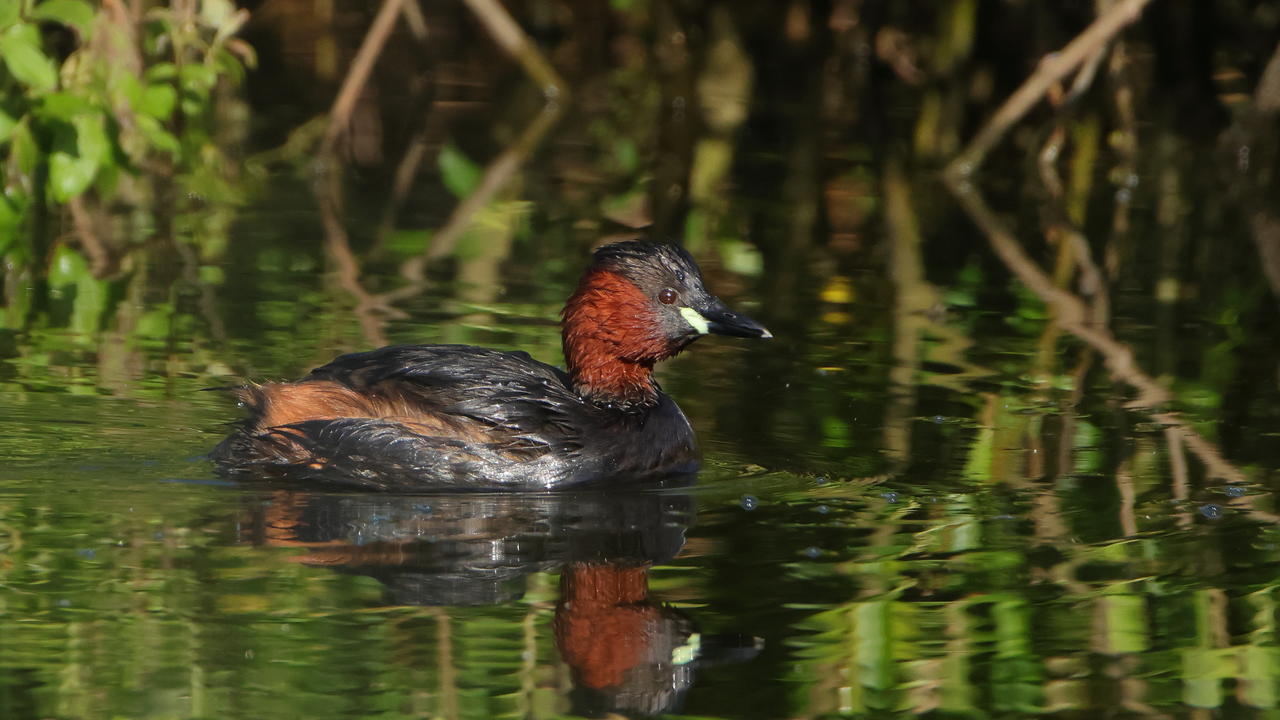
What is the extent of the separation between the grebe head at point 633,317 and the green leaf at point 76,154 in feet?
7.03

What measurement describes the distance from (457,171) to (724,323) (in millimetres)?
6452

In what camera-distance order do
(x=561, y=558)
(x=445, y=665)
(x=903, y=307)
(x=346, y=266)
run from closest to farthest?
(x=445, y=665) → (x=561, y=558) → (x=903, y=307) → (x=346, y=266)

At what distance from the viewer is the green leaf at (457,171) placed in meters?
12.9

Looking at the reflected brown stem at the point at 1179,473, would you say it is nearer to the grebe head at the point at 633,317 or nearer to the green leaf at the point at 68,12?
the grebe head at the point at 633,317

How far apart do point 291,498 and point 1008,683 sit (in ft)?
8.20

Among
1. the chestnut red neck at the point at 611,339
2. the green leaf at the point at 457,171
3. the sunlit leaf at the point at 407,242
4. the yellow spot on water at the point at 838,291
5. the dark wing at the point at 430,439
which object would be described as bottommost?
the dark wing at the point at 430,439

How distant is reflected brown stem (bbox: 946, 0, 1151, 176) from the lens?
Result: 39.6 feet

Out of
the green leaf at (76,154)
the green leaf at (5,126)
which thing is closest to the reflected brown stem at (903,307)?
the green leaf at (76,154)

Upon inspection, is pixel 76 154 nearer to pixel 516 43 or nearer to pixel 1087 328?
pixel 1087 328

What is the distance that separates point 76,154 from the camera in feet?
26.9

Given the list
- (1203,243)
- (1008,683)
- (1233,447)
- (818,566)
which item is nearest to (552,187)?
(1203,243)

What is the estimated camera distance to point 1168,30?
1778cm

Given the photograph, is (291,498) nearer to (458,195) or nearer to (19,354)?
(19,354)

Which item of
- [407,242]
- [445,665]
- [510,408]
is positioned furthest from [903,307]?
[445,665]
